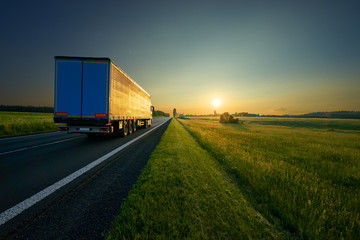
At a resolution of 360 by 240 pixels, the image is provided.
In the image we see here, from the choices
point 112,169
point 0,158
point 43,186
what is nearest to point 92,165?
point 112,169

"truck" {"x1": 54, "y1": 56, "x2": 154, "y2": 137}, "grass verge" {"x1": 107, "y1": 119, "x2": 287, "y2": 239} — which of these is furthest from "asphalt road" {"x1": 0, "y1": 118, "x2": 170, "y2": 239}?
"truck" {"x1": 54, "y1": 56, "x2": 154, "y2": 137}

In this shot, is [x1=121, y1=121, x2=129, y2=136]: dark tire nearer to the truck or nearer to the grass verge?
the truck

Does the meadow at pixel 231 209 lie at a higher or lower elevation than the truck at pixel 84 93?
lower

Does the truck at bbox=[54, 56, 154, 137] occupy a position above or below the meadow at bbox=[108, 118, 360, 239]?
above

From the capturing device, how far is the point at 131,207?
7.05 feet

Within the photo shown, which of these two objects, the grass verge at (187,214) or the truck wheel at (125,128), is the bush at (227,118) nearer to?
the truck wheel at (125,128)

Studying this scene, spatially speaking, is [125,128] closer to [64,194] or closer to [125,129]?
[125,129]

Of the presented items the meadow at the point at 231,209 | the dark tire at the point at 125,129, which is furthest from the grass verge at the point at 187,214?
the dark tire at the point at 125,129

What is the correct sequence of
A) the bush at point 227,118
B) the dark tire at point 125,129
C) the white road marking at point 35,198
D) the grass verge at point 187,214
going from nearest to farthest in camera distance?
the grass verge at point 187,214 → the white road marking at point 35,198 → the dark tire at point 125,129 → the bush at point 227,118

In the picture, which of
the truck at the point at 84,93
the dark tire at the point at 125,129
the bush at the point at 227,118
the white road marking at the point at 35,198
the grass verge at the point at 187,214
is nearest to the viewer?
the grass verge at the point at 187,214

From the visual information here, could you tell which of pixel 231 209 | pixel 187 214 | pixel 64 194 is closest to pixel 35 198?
pixel 64 194

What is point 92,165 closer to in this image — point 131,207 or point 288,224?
point 131,207

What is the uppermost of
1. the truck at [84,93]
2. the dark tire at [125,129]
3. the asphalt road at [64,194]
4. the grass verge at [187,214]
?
the truck at [84,93]

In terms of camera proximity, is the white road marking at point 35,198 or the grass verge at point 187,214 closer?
the grass verge at point 187,214
